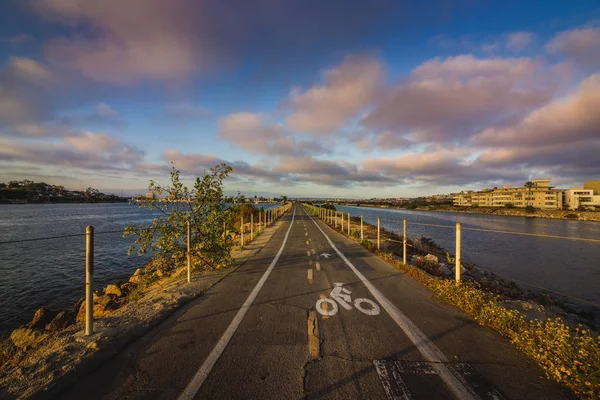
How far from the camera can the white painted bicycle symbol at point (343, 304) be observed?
5764 mm

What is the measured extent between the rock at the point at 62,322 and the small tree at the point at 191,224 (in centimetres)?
341

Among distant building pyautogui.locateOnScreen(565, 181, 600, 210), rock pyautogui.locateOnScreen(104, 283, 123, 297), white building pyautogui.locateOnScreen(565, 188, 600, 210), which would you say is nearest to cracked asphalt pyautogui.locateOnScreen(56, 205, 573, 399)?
rock pyautogui.locateOnScreen(104, 283, 123, 297)

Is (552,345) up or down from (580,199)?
down

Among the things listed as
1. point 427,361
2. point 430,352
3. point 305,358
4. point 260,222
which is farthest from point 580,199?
point 305,358

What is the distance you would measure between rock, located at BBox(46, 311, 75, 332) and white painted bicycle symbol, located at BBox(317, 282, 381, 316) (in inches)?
363

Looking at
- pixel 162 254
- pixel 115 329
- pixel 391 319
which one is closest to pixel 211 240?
pixel 162 254

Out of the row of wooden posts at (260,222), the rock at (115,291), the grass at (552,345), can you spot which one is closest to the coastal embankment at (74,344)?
the rock at (115,291)

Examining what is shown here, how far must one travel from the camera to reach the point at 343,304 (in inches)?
244

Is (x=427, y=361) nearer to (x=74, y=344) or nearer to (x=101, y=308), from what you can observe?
(x=74, y=344)

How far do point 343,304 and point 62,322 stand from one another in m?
10.3

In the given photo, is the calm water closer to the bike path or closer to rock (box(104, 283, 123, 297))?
rock (box(104, 283, 123, 297))

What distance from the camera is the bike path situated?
327cm

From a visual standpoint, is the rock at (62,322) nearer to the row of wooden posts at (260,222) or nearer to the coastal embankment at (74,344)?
the coastal embankment at (74,344)

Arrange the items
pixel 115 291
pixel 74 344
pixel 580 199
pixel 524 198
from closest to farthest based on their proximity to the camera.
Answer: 1. pixel 74 344
2. pixel 115 291
3. pixel 580 199
4. pixel 524 198
